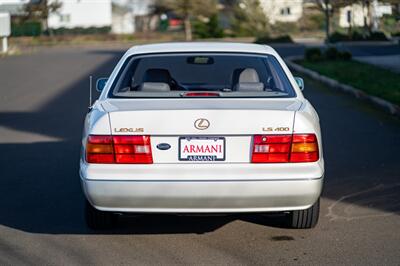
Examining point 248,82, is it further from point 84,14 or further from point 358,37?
point 84,14

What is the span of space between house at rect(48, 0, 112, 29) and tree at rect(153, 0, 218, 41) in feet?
65.1

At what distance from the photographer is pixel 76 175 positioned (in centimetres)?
913

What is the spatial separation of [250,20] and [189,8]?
4.97 meters

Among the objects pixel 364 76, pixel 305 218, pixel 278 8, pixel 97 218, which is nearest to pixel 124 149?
pixel 97 218

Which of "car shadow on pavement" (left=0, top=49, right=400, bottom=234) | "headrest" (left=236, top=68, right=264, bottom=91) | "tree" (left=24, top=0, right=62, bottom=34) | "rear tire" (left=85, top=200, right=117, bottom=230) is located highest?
"headrest" (left=236, top=68, right=264, bottom=91)

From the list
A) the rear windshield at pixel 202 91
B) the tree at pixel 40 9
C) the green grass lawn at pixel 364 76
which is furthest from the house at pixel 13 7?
the rear windshield at pixel 202 91

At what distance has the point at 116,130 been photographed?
5.87m

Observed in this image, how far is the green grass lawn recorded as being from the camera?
16766 millimetres

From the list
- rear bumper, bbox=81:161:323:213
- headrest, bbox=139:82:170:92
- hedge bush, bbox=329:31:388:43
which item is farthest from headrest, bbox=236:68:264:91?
hedge bush, bbox=329:31:388:43

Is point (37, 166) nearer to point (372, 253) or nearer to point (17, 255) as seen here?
point (17, 255)

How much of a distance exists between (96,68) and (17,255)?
970 inches

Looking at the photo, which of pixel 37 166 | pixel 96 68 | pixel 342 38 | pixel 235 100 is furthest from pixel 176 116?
pixel 342 38

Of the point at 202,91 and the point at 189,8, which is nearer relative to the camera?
the point at 202,91

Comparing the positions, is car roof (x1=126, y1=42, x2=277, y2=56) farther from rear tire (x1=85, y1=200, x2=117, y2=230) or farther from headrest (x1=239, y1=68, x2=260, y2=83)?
rear tire (x1=85, y1=200, x2=117, y2=230)
